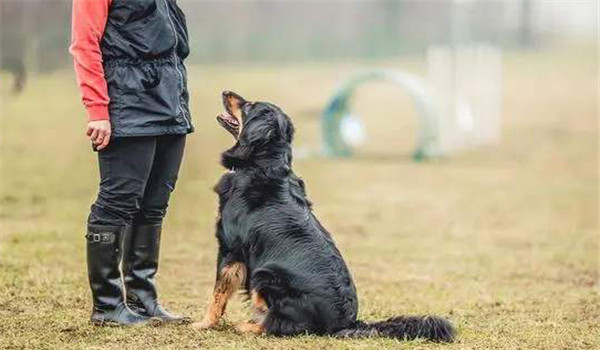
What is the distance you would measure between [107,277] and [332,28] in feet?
88.2

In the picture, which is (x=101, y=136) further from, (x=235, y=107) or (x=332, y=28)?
(x=332, y=28)

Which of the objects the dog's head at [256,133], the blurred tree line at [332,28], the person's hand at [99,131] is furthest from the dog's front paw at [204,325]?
the blurred tree line at [332,28]

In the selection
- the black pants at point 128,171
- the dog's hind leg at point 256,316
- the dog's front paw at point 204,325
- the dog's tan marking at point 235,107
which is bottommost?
the dog's front paw at point 204,325

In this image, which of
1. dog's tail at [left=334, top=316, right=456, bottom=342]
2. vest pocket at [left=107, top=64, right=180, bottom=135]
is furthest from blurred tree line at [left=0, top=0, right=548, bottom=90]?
vest pocket at [left=107, top=64, right=180, bottom=135]

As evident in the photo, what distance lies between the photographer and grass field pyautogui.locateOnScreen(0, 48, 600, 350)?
520cm

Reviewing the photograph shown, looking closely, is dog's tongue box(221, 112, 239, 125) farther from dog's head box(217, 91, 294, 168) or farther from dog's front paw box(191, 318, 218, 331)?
dog's front paw box(191, 318, 218, 331)

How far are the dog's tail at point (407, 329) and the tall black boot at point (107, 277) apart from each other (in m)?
1.03

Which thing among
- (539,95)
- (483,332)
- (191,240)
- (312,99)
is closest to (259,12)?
(312,99)

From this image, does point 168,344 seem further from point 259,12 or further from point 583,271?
point 259,12

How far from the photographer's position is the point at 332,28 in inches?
1228

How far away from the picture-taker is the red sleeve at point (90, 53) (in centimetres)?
454

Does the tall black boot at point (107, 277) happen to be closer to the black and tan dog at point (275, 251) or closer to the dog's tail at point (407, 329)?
the black and tan dog at point (275, 251)

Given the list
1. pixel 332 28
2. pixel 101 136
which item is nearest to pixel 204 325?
pixel 101 136

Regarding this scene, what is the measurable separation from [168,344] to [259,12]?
79.6 feet
